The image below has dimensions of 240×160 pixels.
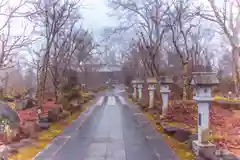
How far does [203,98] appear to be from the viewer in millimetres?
9688

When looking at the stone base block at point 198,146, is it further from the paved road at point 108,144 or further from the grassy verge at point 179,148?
the paved road at point 108,144

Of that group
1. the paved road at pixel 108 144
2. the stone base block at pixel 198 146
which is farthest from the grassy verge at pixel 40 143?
the stone base block at pixel 198 146

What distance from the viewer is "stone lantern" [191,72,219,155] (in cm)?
959

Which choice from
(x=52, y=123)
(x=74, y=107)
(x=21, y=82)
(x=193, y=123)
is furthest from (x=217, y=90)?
(x=21, y=82)

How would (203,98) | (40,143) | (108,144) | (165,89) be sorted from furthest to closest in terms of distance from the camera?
(165,89), (40,143), (108,144), (203,98)

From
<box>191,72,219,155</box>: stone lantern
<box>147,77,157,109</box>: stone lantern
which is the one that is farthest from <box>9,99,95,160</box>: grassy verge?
<box>147,77,157,109</box>: stone lantern

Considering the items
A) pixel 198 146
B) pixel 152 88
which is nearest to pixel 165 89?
pixel 152 88

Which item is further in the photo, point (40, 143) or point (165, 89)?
point (165, 89)

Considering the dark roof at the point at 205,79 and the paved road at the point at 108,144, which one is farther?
the paved road at the point at 108,144

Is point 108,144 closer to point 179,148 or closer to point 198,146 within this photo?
point 179,148

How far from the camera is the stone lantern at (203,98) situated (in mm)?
9586

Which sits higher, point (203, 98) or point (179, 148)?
point (203, 98)

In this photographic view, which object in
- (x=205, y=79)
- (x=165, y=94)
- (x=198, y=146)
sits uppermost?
(x=205, y=79)

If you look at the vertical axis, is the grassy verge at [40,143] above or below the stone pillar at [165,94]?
below
